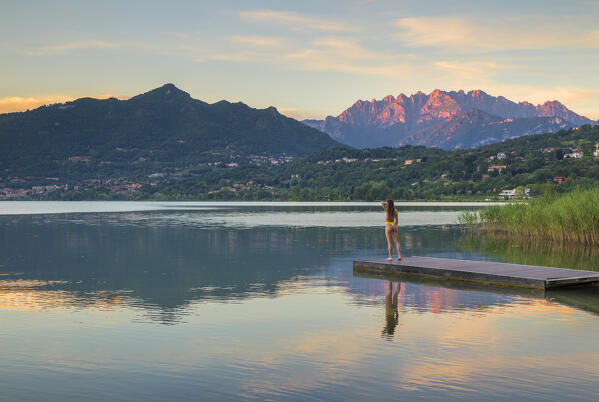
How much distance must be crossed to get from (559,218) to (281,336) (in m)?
28.2

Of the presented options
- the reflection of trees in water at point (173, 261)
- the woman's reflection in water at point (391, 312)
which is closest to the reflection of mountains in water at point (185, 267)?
the reflection of trees in water at point (173, 261)

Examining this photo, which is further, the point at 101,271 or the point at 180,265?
the point at 180,265

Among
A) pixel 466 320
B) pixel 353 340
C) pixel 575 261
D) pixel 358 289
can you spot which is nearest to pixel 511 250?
pixel 575 261

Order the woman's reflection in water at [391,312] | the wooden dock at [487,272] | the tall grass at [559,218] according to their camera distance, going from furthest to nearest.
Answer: the tall grass at [559,218] < the wooden dock at [487,272] < the woman's reflection in water at [391,312]

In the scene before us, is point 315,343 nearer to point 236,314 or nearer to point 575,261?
point 236,314

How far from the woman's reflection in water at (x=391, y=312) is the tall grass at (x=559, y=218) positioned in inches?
700

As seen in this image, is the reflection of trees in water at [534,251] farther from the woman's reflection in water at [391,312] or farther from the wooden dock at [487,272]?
the woman's reflection in water at [391,312]

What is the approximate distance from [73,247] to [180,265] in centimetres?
1356

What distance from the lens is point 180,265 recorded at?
3169 cm

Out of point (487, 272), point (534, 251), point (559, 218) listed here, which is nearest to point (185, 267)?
point (487, 272)

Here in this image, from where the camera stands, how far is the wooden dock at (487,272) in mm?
22703

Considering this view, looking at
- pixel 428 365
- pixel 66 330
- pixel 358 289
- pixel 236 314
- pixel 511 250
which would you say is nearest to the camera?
pixel 428 365

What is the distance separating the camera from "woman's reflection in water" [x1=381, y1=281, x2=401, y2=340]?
15.8 m

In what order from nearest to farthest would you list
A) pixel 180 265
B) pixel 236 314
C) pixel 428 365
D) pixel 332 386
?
pixel 332 386, pixel 428 365, pixel 236 314, pixel 180 265
